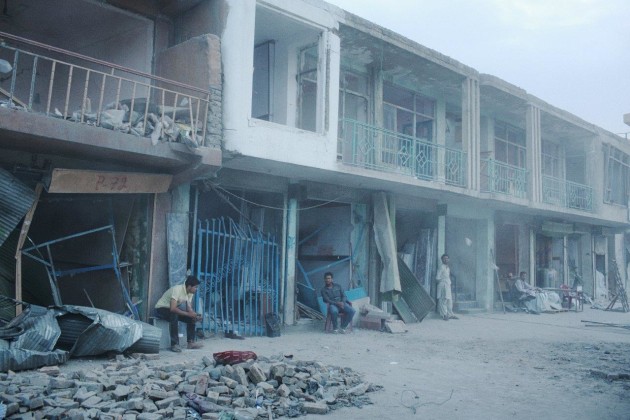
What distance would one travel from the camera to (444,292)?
13352 mm

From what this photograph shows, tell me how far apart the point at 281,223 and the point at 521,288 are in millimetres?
8756

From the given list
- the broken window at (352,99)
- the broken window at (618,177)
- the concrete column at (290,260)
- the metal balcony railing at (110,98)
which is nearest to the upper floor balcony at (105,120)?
the metal balcony railing at (110,98)

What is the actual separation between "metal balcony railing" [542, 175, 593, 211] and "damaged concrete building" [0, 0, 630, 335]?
1810 millimetres

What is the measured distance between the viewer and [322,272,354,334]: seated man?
10.2 m

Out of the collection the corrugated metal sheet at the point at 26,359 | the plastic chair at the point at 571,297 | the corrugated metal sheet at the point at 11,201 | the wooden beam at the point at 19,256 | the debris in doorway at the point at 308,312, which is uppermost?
the corrugated metal sheet at the point at 11,201

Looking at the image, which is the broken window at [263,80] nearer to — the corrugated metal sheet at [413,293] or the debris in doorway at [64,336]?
the corrugated metal sheet at [413,293]

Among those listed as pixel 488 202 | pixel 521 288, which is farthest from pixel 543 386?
pixel 521 288

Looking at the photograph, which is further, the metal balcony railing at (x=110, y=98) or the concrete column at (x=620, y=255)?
the concrete column at (x=620, y=255)

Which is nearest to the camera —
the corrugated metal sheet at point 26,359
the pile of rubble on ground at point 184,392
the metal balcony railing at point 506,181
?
the pile of rubble on ground at point 184,392

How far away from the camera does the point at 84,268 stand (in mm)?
7980

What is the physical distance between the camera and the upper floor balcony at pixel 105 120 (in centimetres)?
640

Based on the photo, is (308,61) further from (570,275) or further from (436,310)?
(570,275)

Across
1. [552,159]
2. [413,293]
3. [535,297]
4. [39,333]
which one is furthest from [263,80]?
[552,159]

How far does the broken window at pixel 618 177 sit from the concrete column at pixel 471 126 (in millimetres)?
9633
